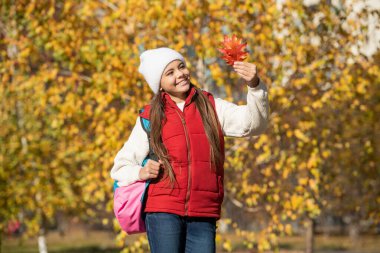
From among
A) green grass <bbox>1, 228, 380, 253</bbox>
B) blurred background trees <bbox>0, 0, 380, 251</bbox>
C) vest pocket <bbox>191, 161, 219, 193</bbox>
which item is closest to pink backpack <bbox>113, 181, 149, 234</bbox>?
vest pocket <bbox>191, 161, 219, 193</bbox>

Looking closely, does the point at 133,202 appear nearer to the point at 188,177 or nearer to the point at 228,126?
the point at 188,177

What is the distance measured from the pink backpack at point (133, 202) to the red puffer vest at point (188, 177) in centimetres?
5

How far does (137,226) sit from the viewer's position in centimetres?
398

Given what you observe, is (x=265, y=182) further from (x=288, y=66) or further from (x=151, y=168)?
(x=151, y=168)

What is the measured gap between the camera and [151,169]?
3.79 metres

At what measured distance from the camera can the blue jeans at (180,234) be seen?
376 centimetres

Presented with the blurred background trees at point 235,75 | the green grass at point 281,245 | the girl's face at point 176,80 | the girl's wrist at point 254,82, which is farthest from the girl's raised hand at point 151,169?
the green grass at point 281,245

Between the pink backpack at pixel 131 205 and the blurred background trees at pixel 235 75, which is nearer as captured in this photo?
the pink backpack at pixel 131 205

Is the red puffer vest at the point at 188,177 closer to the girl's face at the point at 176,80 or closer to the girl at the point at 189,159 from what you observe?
the girl at the point at 189,159

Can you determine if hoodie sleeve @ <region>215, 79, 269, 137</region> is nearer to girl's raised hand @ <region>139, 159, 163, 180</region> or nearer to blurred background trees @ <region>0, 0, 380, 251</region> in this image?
girl's raised hand @ <region>139, 159, 163, 180</region>

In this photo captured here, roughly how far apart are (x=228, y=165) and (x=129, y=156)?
4306 millimetres

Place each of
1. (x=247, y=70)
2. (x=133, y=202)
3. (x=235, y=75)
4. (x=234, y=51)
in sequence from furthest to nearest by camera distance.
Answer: (x=235, y=75) < (x=133, y=202) < (x=234, y=51) < (x=247, y=70)

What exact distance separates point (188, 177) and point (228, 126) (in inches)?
14.5

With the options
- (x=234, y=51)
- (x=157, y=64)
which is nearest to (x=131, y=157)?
(x=157, y=64)
